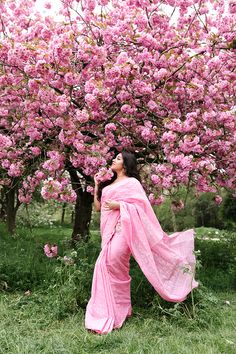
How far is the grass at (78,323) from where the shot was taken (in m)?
3.60

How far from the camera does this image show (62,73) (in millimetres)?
5652

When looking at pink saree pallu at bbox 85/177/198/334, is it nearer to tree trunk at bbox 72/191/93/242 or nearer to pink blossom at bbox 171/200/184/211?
pink blossom at bbox 171/200/184/211

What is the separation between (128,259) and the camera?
4.81 m

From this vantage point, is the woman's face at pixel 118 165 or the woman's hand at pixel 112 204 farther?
the woman's face at pixel 118 165

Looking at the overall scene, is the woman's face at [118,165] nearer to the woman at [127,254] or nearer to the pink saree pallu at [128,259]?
the woman at [127,254]

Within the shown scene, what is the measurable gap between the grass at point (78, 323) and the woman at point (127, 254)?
0.71 feet

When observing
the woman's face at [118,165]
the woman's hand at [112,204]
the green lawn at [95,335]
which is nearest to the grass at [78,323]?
the green lawn at [95,335]

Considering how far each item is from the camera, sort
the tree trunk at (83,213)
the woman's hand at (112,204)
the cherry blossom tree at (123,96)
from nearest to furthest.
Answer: the woman's hand at (112,204) → the cherry blossom tree at (123,96) → the tree trunk at (83,213)

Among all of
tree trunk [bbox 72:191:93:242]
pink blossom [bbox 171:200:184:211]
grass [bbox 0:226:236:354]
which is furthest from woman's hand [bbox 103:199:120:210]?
tree trunk [bbox 72:191:93:242]

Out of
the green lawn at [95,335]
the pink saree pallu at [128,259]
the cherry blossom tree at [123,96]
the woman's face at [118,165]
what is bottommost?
the green lawn at [95,335]

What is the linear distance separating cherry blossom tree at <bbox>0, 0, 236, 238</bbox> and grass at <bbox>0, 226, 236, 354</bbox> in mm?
1091

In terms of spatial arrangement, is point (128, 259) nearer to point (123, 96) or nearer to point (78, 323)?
point (78, 323)

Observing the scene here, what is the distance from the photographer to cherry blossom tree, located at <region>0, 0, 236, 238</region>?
18.2 feet

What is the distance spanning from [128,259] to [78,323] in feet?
2.62
